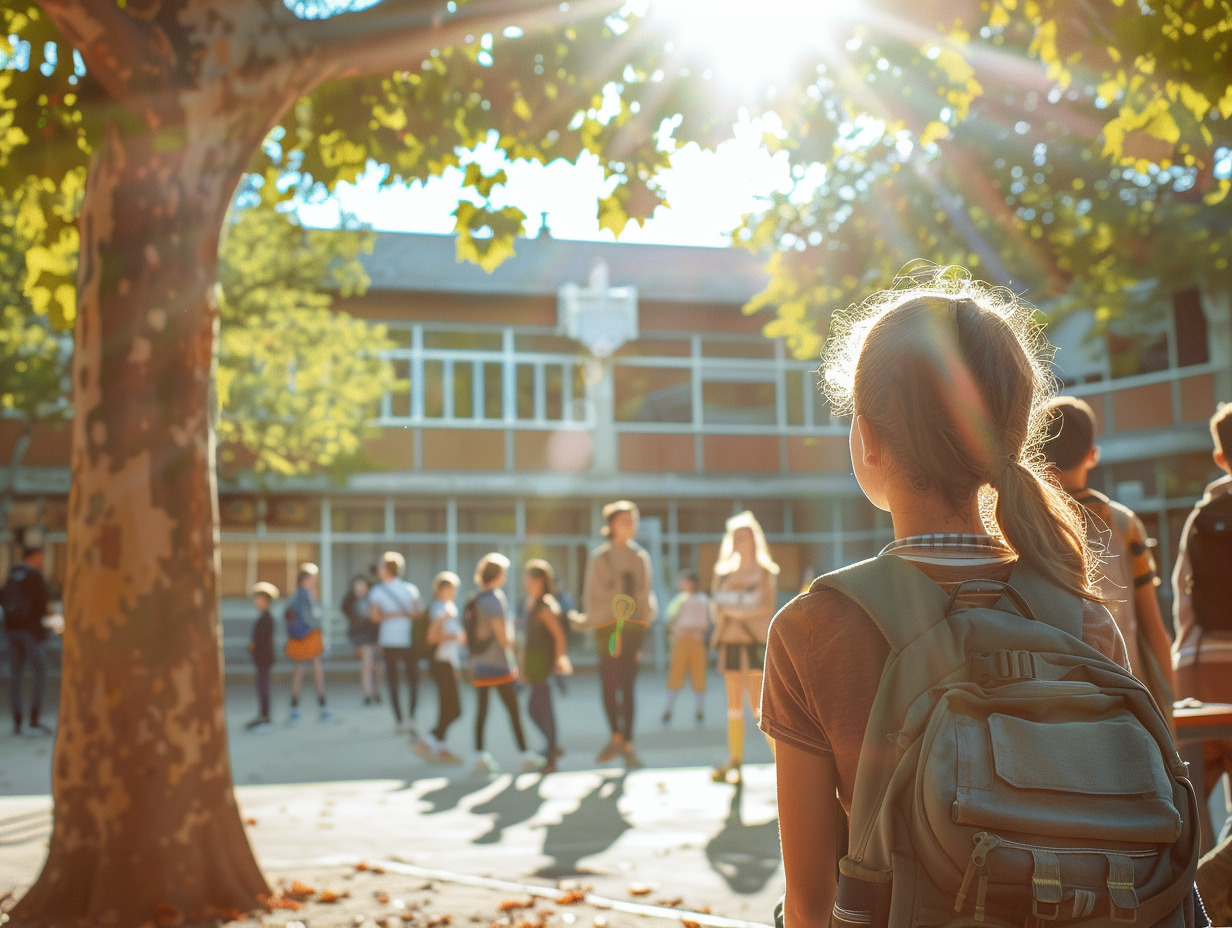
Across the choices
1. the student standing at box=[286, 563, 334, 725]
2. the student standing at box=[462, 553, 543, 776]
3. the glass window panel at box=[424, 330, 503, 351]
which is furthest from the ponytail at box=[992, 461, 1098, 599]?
the glass window panel at box=[424, 330, 503, 351]

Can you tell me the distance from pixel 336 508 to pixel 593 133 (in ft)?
63.4

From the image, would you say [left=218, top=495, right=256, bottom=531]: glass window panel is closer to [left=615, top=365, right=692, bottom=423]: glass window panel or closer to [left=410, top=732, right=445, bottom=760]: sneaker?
[left=615, top=365, right=692, bottom=423]: glass window panel

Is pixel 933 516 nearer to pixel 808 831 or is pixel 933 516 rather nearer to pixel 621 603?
pixel 808 831

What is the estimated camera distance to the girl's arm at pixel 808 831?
171 centimetres

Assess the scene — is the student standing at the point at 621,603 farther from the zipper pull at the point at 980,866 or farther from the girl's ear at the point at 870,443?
the zipper pull at the point at 980,866

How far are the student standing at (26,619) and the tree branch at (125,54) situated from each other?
924 centimetres

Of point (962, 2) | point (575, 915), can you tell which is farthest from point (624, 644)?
point (962, 2)

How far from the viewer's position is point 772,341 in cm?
2781

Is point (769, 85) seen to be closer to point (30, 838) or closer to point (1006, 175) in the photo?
point (30, 838)

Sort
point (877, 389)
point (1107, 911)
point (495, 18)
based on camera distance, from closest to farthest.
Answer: point (1107, 911) → point (877, 389) → point (495, 18)

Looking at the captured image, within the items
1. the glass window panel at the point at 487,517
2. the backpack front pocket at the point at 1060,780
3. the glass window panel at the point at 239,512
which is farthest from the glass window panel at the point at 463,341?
the backpack front pocket at the point at 1060,780

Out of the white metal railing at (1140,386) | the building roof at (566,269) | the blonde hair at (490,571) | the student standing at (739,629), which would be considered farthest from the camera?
the building roof at (566,269)

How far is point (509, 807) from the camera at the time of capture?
26.5 ft

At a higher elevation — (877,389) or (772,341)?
(772,341)
